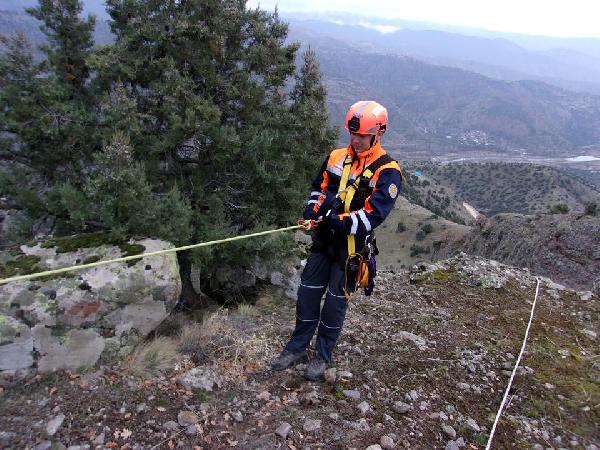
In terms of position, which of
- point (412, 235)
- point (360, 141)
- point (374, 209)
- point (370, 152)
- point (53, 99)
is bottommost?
point (412, 235)

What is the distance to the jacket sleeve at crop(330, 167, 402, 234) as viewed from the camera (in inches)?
191

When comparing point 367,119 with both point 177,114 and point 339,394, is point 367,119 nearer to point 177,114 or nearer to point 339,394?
point 339,394

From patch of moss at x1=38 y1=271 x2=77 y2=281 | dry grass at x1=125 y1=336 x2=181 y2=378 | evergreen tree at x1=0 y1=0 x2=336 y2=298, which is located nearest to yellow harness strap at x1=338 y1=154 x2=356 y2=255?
dry grass at x1=125 y1=336 x2=181 y2=378

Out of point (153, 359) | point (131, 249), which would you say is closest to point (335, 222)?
point (153, 359)

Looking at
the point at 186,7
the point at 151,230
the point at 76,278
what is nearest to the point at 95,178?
the point at 151,230

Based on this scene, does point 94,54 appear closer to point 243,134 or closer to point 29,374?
point 243,134

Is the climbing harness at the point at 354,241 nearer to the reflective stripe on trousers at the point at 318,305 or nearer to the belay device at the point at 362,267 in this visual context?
the belay device at the point at 362,267

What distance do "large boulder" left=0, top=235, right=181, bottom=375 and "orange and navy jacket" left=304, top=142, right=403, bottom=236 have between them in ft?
7.63

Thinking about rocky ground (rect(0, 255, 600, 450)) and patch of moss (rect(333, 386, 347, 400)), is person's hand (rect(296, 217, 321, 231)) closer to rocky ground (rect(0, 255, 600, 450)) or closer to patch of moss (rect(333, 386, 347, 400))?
rocky ground (rect(0, 255, 600, 450))

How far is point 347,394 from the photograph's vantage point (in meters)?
5.25

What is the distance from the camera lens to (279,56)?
1257 centimetres

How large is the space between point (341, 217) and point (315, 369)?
79.9 inches

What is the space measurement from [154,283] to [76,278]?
36.4 inches

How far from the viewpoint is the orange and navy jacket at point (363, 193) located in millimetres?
4871
